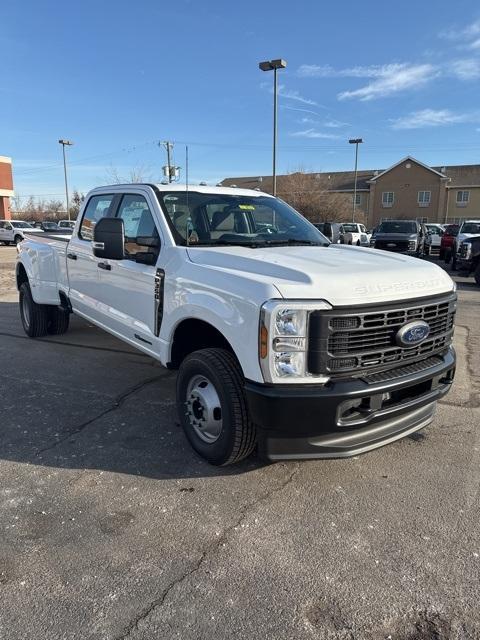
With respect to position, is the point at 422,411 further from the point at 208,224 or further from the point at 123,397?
the point at 123,397

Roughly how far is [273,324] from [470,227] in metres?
19.1

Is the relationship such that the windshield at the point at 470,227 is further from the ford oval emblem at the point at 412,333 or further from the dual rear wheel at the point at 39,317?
the ford oval emblem at the point at 412,333

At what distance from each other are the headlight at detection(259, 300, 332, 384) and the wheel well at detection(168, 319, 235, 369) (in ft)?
2.79

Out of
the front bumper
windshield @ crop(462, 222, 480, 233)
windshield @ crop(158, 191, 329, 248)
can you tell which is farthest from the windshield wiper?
windshield @ crop(462, 222, 480, 233)

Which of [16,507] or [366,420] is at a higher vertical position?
[366,420]

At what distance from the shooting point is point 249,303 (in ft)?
9.53

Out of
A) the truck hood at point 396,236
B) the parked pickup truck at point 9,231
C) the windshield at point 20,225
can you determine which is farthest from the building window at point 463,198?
the parked pickup truck at point 9,231

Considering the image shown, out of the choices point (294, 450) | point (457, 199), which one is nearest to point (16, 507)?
point (294, 450)

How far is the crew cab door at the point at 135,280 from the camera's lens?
4.09 meters

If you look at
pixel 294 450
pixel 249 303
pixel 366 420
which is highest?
pixel 249 303

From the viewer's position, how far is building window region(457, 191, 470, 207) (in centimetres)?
6016

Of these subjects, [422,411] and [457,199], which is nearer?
[422,411]

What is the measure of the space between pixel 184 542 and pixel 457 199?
66.2m

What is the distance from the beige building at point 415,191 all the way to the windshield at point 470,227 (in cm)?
4047
